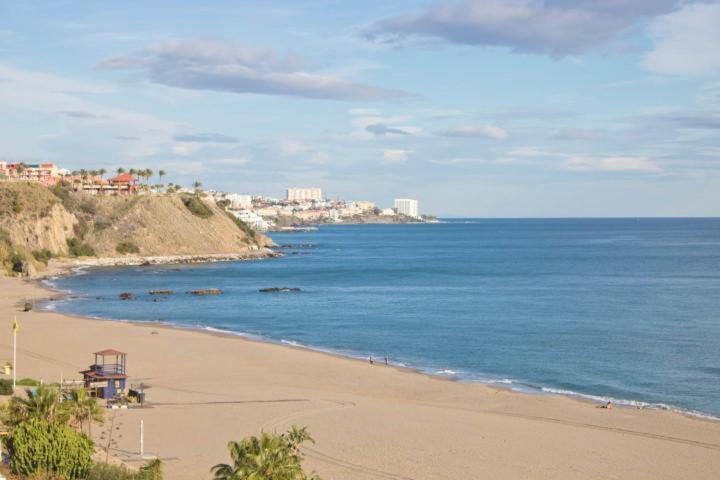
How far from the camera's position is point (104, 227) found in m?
124

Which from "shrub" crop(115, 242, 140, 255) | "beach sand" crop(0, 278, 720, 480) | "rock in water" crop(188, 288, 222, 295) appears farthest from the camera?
"shrub" crop(115, 242, 140, 255)

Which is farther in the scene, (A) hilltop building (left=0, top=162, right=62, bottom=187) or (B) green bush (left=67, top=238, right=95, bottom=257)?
Answer: (A) hilltop building (left=0, top=162, right=62, bottom=187)

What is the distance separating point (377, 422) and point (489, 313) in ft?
119

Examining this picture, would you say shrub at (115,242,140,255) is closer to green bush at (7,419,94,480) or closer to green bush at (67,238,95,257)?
green bush at (67,238,95,257)

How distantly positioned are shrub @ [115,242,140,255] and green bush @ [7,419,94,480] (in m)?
106

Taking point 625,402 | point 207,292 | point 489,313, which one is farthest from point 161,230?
point 625,402

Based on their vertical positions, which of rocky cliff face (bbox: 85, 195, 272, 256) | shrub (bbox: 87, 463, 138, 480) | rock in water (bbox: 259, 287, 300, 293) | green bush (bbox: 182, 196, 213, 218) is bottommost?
rock in water (bbox: 259, 287, 300, 293)

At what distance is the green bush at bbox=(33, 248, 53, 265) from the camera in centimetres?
10227

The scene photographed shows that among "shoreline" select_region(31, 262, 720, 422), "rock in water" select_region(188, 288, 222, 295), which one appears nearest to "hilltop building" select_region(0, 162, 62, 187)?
"rock in water" select_region(188, 288, 222, 295)

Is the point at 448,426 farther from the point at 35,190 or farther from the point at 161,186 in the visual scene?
the point at 161,186

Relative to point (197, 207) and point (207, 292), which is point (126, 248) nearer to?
point (197, 207)

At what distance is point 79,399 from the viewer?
21078 millimetres

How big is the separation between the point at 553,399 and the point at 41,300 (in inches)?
2009

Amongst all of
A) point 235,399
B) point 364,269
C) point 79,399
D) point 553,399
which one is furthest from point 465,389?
point 364,269
